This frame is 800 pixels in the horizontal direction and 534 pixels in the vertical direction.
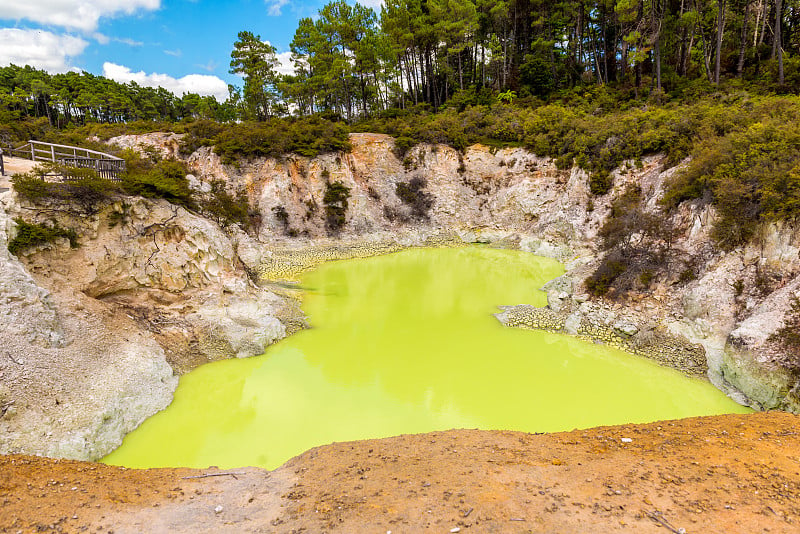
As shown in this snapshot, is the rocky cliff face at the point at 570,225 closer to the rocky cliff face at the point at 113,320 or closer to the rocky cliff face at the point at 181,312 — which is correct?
the rocky cliff face at the point at 181,312

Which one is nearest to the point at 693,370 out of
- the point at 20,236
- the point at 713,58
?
the point at 20,236

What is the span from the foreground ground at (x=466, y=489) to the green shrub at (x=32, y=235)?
251 inches

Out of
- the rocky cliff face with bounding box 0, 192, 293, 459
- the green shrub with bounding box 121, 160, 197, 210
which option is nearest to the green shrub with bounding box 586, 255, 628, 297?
the rocky cliff face with bounding box 0, 192, 293, 459

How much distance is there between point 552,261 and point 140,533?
76.4 ft

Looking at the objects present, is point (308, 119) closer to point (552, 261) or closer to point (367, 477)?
point (552, 261)

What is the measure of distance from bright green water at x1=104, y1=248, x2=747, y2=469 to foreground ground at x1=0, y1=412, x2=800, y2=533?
5.02 ft

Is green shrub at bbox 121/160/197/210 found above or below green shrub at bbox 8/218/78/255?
above

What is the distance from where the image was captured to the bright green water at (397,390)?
877 centimetres

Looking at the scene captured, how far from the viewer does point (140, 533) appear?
15.9 ft

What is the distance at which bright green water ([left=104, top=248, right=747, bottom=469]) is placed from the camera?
8.77 meters

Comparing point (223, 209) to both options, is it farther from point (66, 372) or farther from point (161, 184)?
point (66, 372)

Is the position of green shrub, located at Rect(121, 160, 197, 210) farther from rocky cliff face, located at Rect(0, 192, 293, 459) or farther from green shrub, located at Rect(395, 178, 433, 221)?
green shrub, located at Rect(395, 178, 433, 221)

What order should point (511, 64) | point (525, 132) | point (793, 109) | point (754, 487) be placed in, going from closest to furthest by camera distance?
point (754, 487) < point (793, 109) < point (525, 132) < point (511, 64)

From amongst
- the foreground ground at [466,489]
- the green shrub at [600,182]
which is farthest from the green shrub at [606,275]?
the green shrub at [600,182]
